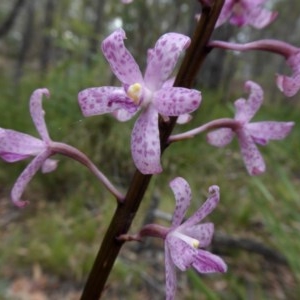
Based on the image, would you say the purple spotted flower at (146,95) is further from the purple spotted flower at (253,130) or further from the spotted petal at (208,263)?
the purple spotted flower at (253,130)

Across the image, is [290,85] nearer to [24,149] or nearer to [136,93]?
[136,93]

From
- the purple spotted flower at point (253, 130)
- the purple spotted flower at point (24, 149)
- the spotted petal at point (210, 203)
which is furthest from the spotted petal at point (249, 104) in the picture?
the purple spotted flower at point (24, 149)

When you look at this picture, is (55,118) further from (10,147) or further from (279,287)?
(10,147)

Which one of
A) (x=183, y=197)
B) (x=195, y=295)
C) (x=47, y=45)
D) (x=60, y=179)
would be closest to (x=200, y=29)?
(x=183, y=197)

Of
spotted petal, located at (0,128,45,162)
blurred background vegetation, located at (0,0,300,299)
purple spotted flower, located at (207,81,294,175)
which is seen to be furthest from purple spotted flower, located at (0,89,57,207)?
blurred background vegetation, located at (0,0,300,299)

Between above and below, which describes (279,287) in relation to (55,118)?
below

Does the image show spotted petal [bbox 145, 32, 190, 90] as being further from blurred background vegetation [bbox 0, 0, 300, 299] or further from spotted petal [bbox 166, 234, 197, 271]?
blurred background vegetation [bbox 0, 0, 300, 299]

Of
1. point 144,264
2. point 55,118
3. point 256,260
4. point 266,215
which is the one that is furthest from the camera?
point 55,118

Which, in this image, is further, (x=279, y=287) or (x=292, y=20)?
(x=292, y=20)
